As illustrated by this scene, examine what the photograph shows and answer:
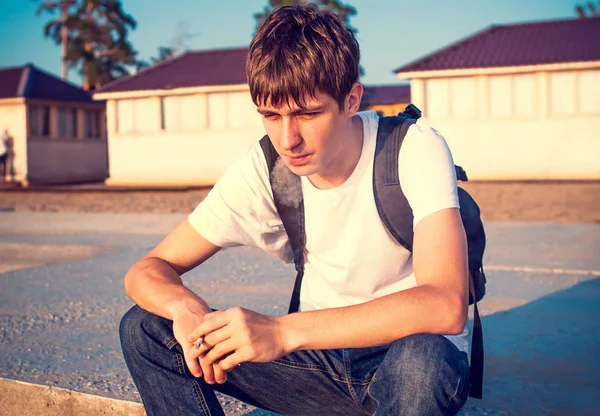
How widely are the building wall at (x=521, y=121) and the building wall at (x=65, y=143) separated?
1604cm

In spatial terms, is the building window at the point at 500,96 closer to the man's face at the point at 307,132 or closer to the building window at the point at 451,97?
the building window at the point at 451,97

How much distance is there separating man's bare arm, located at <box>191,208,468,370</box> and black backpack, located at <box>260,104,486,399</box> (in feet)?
0.67

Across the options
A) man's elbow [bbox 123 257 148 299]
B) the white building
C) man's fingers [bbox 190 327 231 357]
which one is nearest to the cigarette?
man's fingers [bbox 190 327 231 357]

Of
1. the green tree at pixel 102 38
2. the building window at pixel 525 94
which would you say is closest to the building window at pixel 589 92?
the building window at pixel 525 94

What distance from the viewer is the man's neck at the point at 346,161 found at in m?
2.08

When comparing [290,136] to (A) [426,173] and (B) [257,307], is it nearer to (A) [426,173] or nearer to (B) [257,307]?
(A) [426,173]

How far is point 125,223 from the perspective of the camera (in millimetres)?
10312

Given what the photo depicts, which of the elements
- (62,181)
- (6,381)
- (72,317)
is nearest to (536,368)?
(6,381)

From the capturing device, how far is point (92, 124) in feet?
107

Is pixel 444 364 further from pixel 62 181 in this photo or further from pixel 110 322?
pixel 62 181

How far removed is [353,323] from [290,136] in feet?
1.87

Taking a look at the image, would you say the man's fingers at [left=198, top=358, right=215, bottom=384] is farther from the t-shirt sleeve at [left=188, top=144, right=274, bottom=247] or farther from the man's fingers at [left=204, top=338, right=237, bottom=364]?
the t-shirt sleeve at [left=188, top=144, right=274, bottom=247]

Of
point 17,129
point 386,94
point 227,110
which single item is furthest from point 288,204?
point 386,94

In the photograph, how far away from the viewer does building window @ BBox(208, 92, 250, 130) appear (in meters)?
24.8
